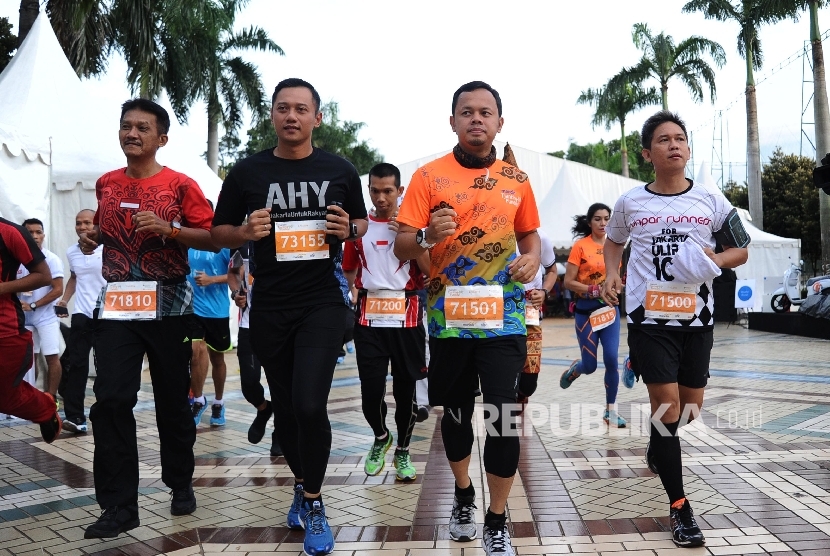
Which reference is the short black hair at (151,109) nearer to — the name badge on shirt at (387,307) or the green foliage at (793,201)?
the name badge on shirt at (387,307)

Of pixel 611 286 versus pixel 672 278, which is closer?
pixel 672 278

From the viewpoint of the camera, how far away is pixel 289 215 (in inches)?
153

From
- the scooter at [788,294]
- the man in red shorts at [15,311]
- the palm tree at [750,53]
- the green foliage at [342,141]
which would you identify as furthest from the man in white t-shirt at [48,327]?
the green foliage at [342,141]

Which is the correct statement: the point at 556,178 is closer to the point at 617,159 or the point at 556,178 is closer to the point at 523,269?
→ the point at 523,269

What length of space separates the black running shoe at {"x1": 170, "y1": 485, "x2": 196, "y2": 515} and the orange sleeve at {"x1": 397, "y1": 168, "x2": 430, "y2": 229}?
203cm

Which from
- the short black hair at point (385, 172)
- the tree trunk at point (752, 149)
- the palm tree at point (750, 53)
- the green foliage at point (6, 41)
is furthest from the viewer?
the tree trunk at point (752, 149)

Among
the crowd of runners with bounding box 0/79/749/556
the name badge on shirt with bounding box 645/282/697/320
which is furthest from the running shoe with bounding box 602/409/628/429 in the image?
the name badge on shirt with bounding box 645/282/697/320

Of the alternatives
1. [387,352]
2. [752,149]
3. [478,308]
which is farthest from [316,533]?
[752,149]

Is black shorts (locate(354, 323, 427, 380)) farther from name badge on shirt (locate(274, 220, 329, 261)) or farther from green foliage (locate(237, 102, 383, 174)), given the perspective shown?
green foliage (locate(237, 102, 383, 174))

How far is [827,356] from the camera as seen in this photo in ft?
41.3

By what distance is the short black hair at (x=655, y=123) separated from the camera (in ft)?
14.2

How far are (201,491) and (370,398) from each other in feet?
3.92

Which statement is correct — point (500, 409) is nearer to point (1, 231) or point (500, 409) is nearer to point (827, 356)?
point (1, 231)

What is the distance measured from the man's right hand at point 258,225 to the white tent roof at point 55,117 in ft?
23.3
